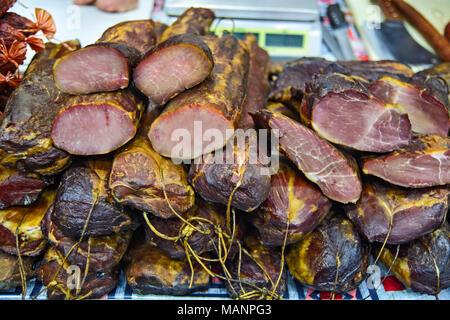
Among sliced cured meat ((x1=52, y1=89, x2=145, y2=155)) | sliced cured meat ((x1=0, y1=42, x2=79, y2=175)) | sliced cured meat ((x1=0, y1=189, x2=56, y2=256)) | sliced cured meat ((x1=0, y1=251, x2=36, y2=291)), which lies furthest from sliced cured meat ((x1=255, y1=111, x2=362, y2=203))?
sliced cured meat ((x1=0, y1=251, x2=36, y2=291))

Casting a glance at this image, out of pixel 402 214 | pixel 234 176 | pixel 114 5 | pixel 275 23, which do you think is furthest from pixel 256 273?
pixel 114 5

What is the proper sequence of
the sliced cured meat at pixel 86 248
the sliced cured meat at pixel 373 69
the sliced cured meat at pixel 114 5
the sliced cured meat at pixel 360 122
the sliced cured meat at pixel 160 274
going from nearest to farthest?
the sliced cured meat at pixel 360 122, the sliced cured meat at pixel 86 248, the sliced cured meat at pixel 160 274, the sliced cured meat at pixel 373 69, the sliced cured meat at pixel 114 5

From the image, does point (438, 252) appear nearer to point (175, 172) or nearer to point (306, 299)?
point (306, 299)

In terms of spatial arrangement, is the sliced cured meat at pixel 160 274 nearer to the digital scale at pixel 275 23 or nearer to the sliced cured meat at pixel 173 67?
the sliced cured meat at pixel 173 67

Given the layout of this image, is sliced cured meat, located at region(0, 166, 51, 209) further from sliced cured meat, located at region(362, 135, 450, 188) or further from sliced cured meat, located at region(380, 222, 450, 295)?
sliced cured meat, located at region(380, 222, 450, 295)

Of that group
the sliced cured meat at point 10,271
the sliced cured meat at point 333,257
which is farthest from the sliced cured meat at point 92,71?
the sliced cured meat at point 333,257

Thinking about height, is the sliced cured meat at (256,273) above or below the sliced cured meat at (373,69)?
below

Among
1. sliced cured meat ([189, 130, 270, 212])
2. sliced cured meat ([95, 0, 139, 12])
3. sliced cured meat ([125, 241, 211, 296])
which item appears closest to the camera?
sliced cured meat ([189, 130, 270, 212])
